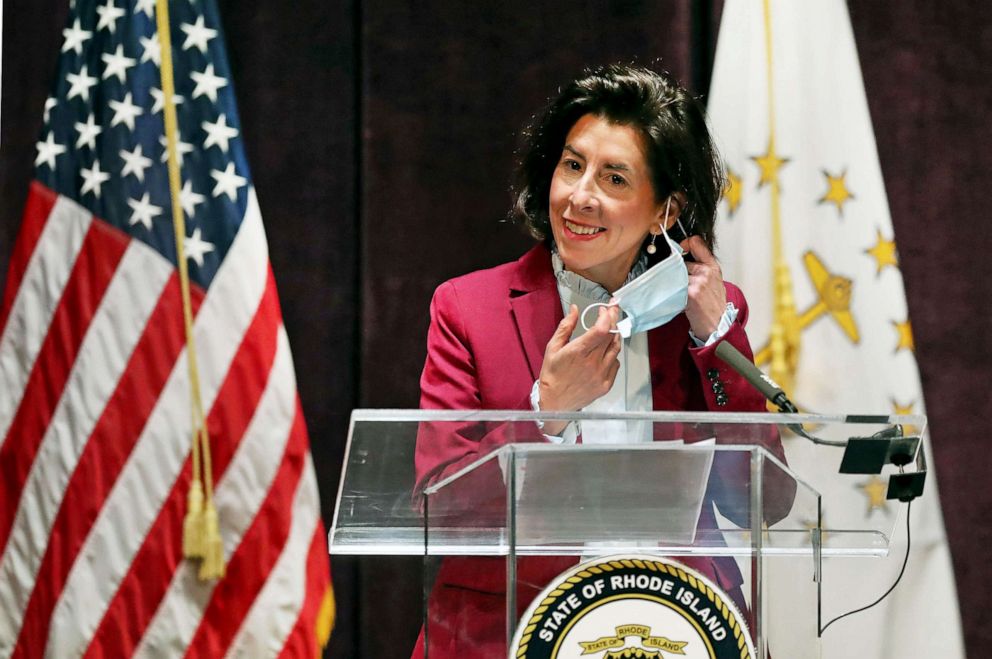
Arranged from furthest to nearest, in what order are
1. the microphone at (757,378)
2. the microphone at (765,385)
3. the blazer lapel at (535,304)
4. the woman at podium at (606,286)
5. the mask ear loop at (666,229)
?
the mask ear loop at (666,229) < the blazer lapel at (535,304) < the woman at podium at (606,286) < the microphone at (757,378) < the microphone at (765,385)

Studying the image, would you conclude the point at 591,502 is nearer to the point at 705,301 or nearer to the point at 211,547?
the point at 705,301

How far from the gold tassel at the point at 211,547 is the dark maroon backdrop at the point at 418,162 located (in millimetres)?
620

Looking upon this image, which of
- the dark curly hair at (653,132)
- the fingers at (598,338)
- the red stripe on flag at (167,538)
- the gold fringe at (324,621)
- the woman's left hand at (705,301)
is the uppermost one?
the dark curly hair at (653,132)

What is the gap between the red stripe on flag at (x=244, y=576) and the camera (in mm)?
2422

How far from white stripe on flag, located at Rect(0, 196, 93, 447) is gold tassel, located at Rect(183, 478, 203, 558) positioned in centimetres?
40

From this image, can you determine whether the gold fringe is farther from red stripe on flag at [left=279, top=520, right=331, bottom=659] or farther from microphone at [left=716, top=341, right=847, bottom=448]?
microphone at [left=716, top=341, right=847, bottom=448]

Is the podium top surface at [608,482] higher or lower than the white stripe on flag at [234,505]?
higher

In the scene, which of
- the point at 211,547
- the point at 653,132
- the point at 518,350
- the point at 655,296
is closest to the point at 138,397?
the point at 211,547

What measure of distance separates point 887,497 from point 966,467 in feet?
5.15

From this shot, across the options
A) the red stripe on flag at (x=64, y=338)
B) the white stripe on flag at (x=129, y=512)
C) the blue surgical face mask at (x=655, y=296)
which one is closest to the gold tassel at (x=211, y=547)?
the white stripe on flag at (x=129, y=512)

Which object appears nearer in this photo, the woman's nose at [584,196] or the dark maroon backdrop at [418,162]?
the woman's nose at [584,196]

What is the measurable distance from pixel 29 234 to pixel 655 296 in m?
1.20

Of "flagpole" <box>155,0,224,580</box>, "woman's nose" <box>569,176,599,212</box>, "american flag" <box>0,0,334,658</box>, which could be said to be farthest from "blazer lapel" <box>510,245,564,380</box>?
"flagpole" <box>155,0,224,580</box>

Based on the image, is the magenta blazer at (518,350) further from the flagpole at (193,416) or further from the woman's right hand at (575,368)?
the flagpole at (193,416)
